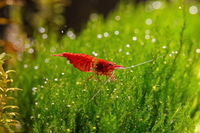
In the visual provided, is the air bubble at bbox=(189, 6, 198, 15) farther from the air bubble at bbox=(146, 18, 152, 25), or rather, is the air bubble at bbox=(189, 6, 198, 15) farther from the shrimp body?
the shrimp body

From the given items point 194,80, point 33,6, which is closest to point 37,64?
point 194,80

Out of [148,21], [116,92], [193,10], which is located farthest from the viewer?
[193,10]

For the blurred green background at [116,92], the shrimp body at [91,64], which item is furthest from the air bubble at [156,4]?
the shrimp body at [91,64]

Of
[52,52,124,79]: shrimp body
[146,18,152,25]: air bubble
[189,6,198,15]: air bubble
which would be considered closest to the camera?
[52,52,124,79]: shrimp body

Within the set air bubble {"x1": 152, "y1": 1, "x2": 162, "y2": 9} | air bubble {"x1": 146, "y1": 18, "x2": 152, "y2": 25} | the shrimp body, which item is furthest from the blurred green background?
air bubble {"x1": 152, "y1": 1, "x2": 162, "y2": 9}

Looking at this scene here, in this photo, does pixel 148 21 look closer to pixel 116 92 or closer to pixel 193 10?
pixel 193 10

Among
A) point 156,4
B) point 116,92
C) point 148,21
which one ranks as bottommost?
point 116,92

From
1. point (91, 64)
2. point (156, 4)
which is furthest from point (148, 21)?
point (91, 64)

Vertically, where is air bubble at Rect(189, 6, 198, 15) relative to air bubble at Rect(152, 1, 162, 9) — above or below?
below

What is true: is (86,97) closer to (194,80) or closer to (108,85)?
(108,85)

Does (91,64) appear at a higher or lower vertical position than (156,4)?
lower

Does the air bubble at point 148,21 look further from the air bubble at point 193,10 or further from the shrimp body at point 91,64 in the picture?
the shrimp body at point 91,64
